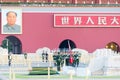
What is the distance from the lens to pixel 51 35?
1911 inches

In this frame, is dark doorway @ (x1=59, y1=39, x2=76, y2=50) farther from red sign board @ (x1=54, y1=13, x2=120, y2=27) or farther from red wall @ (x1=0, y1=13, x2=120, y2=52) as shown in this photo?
red sign board @ (x1=54, y1=13, x2=120, y2=27)

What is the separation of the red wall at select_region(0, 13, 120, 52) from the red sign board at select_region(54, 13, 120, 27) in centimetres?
32

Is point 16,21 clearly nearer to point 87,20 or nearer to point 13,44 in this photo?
point 13,44

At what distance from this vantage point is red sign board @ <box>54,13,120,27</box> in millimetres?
48625

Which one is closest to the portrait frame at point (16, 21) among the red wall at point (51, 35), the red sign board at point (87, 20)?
the red wall at point (51, 35)

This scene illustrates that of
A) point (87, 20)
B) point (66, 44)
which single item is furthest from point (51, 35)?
point (66, 44)

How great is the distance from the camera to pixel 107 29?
49.3 meters

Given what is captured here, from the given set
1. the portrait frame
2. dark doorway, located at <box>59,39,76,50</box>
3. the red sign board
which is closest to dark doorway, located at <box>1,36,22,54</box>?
the portrait frame

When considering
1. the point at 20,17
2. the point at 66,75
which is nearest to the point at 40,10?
the point at 20,17

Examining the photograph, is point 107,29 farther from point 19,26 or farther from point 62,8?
point 19,26

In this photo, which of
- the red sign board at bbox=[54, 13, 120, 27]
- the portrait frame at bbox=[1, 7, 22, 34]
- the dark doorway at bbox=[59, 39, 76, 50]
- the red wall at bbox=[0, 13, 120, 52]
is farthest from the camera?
the dark doorway at bbox=[59, 39, 76, 50]

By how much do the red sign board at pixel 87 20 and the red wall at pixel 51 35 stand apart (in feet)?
1.04

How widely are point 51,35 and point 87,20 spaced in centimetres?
298

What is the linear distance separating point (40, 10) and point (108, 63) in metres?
18.4
